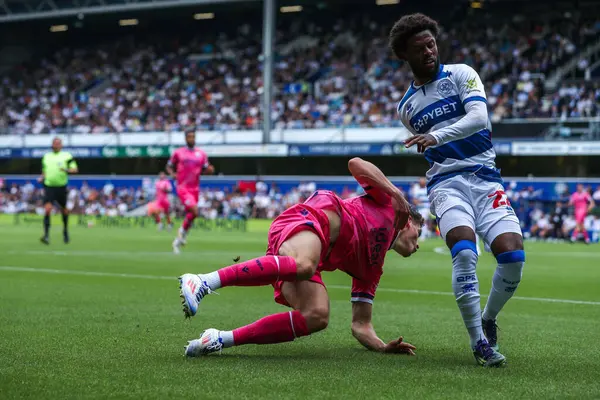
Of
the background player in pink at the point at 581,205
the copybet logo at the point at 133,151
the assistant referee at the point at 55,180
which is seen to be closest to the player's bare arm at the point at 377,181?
the assistant referee at the point at 55,180

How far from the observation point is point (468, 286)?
5.90m

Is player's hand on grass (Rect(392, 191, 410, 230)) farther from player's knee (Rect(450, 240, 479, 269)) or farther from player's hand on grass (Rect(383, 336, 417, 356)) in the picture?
player's hand on grass (Rect(383, 336, 417, 356))

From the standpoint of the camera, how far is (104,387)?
15.3 feet

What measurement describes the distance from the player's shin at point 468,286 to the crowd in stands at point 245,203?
23.6 m

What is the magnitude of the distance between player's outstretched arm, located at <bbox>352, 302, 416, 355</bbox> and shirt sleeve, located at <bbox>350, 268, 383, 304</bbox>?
39mm

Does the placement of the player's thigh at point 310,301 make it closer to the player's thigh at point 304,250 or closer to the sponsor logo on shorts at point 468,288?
the player's thigh at point 304,250

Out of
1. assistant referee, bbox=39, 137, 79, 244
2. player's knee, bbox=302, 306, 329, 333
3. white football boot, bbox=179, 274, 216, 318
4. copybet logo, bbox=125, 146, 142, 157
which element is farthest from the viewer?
copybet logo, bbox=125, 146, 142, 157

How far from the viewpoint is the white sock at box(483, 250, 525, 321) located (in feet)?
19.7

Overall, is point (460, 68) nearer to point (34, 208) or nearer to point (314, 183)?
point (314, 183)

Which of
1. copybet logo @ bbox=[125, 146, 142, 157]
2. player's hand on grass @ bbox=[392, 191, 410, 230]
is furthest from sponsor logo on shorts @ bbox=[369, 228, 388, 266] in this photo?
copybet logo @ bbox=[125, 146, 142, 157]

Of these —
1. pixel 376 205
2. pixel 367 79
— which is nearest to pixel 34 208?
pixel 367 79

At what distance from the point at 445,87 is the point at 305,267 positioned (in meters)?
1.75

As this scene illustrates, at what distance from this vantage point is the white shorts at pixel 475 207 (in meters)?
6.11

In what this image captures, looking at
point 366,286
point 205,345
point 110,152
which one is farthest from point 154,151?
point 205,345
